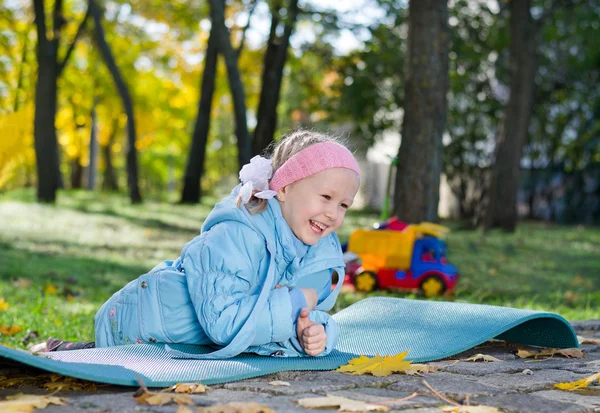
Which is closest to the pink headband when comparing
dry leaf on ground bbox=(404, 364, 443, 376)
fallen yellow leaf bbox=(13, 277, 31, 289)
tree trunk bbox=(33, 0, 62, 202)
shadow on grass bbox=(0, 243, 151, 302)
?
dry leaf on ground bbox=(404, 364, 443, 376)

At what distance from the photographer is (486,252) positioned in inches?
440

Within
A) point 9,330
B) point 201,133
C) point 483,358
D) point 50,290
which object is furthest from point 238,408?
point 201,133

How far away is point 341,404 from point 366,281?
14.8 ft

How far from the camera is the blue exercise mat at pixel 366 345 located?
2928mm

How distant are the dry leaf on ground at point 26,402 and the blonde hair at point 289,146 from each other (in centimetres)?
122

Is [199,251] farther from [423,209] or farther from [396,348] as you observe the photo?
[423,209]

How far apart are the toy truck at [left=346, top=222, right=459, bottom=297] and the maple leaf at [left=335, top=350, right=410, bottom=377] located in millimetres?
3694

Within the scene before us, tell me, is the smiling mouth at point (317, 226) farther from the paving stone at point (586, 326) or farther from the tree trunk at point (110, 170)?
the tree trunk at point (110, 170)

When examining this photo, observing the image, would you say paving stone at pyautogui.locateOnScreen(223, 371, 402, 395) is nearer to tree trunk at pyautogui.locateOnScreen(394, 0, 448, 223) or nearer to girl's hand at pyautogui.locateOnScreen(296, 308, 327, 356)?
girl's hand at pyautogui.locateOnScreen(296, 308, 327, 356)

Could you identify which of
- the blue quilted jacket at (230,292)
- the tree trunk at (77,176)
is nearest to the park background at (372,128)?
the blue quilted jacket at (230,292)

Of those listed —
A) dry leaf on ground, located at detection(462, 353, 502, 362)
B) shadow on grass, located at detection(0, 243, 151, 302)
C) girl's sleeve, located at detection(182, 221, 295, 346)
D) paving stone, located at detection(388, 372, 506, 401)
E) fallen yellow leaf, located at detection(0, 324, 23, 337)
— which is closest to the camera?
paving stone, located at detection(388, 372, 506, 401)

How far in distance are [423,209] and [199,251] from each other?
5.19 m

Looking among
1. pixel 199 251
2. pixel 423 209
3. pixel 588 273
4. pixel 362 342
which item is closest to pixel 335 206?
pixel 199 251

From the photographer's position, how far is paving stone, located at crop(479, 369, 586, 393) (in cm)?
317
